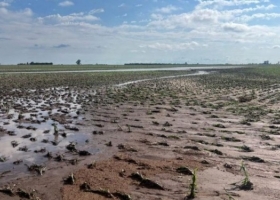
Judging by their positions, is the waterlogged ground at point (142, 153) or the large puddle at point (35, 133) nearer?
the waterlogged ground at point (142, 153)

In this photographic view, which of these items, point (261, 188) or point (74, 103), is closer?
point (261, 188)

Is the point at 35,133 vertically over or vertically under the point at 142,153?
over

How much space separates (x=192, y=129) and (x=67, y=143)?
19.9ft

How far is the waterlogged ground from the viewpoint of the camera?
27.1 feet

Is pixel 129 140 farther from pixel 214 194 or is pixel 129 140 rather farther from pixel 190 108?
pixel 190 108

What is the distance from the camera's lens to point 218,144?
12.9 m

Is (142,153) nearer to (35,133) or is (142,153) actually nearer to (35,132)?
(35,133)

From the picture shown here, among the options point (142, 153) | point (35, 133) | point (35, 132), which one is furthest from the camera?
point (35, 132)

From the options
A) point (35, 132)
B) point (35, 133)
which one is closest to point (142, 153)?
point (35, 133)

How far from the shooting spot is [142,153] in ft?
38.5

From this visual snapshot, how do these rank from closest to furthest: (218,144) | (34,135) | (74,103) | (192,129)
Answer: (218,144) → (34,135) → (192,129) → (74,103)

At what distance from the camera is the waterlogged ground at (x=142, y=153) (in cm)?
827

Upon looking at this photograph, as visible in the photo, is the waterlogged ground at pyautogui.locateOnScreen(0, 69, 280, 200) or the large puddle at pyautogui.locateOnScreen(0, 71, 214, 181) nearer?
the waterlogged ground at pyautogui.locateOnScreen(0, 69, 280, 200)

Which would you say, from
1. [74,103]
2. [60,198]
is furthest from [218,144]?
[74,103]
